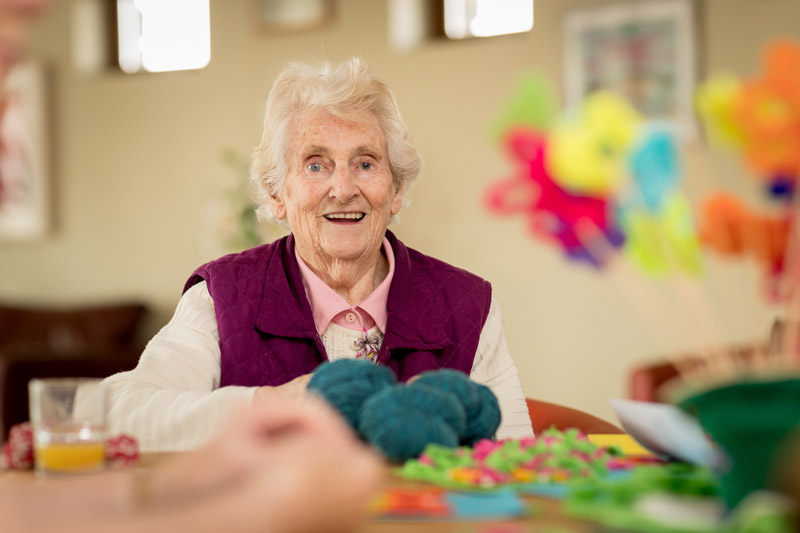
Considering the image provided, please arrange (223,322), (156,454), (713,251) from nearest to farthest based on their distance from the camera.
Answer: (713,251) → (156,454) → (223,322)

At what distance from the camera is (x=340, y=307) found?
189 centimetres

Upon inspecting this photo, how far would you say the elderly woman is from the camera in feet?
5.67

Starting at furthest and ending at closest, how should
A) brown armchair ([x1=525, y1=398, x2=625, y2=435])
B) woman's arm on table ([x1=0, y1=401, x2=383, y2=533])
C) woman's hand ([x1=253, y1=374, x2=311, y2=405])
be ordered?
brown armchair ([x1=525, y1=398, x2=625, y2=435]), woman's hand ([x1=253, y1=374, x2=311, y2=405]), woman's arm on table ([x1=0, y1=401, x2=383, y2=533])

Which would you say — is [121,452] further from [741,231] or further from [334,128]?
[334,128]

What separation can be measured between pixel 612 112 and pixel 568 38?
392 cm

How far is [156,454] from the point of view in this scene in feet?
3.86

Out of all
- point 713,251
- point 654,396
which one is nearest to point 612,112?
point 713,251

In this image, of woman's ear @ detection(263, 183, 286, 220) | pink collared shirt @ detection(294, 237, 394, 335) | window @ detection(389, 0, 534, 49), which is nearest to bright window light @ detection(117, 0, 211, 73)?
window @ detection(389, 0, 534, 49)

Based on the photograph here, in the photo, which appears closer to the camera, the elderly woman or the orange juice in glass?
the orange juice in glass

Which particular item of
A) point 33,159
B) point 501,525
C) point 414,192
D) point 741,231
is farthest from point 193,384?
point 33,159

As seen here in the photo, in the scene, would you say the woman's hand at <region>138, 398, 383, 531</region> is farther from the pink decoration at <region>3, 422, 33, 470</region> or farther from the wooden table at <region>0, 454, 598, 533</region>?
the pink decoration at <region>3, 422, 33, 470</region>

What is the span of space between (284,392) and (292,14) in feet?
13.3

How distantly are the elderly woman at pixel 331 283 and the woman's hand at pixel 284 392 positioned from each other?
34 centimetres

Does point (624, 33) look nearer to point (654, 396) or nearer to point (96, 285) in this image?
point (654, 396)
